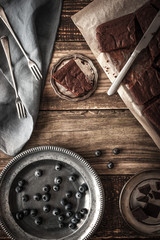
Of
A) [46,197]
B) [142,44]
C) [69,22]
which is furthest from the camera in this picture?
[69,22]

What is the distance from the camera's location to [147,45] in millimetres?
2275

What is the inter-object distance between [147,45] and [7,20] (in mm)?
1417

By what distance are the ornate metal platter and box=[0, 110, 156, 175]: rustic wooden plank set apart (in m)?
0.14

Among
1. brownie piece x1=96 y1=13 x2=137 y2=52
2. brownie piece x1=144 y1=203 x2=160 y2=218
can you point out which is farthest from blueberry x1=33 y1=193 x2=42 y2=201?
brownie piece x1=96 y1=13 x2=137 y2=52

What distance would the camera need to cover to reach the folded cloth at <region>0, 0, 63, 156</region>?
2.31 metres

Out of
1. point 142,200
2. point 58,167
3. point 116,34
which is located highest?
point 116,34

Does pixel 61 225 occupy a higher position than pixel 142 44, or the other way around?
pixel 142 44

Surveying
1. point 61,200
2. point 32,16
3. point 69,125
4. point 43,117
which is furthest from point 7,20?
point 61,200

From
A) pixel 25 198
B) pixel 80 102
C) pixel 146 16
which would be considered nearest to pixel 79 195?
pixel 25 198

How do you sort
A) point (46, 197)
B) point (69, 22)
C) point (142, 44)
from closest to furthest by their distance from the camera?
point (142, 44), point (46, 197), point (69, 22)

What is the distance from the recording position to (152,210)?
7.70 feet

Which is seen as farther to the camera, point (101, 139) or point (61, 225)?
point (101, 139)

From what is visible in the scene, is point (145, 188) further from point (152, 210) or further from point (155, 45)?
point (155, 45)

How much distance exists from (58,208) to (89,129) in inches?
34.1
